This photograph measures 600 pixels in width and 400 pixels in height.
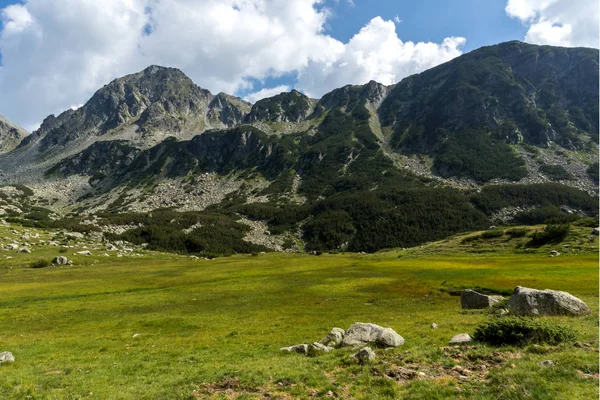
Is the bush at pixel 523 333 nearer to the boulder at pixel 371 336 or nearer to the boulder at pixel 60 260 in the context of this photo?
the boulder at pixel 371 336

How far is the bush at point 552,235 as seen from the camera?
334ft

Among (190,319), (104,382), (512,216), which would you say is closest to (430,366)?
(104,382)

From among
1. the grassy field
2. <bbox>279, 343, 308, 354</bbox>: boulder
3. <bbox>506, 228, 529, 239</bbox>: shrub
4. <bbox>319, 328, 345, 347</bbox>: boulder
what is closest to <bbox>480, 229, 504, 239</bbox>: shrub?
<bbox>506, 228, 529, 239</bbox>: shrub

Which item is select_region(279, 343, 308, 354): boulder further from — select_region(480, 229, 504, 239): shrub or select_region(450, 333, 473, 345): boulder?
select_region(480, 229, 504, 239): shrub

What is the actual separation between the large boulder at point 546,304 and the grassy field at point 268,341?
151 centimetres

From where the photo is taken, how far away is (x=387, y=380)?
15000mm

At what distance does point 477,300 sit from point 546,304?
28.9 feet

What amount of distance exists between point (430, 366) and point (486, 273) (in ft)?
174

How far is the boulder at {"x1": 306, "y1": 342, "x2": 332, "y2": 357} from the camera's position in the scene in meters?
20.9

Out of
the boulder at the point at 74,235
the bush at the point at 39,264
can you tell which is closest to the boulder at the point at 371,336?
the bush at the point at 39,264

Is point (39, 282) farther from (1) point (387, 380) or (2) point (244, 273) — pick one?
(1) point (387, 380)

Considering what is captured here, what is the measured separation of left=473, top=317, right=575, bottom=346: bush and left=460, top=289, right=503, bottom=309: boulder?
1624 cm

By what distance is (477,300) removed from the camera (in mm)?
34719

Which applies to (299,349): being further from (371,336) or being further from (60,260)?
(60,260)
